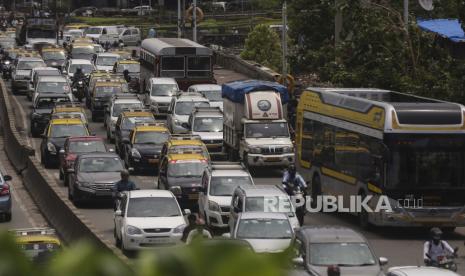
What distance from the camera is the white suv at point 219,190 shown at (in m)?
26.5

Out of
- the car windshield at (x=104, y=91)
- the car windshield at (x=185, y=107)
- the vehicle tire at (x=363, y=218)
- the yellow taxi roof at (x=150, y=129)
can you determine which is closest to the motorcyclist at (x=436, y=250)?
the vehicle tire at (x=363, y=218)

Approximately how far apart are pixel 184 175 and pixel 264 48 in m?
44.9

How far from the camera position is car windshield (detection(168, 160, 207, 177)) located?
31.0m

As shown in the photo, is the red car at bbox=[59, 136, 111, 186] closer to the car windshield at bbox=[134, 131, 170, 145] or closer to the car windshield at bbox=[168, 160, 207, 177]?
the car windshield at bbox=[134, 131, 170, 145]

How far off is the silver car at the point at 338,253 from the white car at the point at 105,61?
5326 cm

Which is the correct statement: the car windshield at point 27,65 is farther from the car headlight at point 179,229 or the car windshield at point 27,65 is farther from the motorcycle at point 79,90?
the car headlight at point 179,229

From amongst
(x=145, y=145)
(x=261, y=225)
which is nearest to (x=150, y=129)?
Answer: (x=145, y=145)

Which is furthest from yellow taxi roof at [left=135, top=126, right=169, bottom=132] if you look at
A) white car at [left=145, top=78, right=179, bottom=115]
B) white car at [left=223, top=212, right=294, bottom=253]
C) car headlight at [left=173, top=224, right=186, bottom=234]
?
white car at [left=223, top=212, right=294, bottom=253]

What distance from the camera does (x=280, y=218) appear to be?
2128 cm

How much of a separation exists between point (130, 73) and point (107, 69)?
4.05 meters

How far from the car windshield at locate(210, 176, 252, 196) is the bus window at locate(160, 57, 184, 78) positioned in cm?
2722

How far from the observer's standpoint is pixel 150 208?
2395 cm

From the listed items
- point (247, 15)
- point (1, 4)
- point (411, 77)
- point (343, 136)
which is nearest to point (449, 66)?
point (411, 77)

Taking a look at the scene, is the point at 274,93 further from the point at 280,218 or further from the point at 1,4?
the point at 1,4
